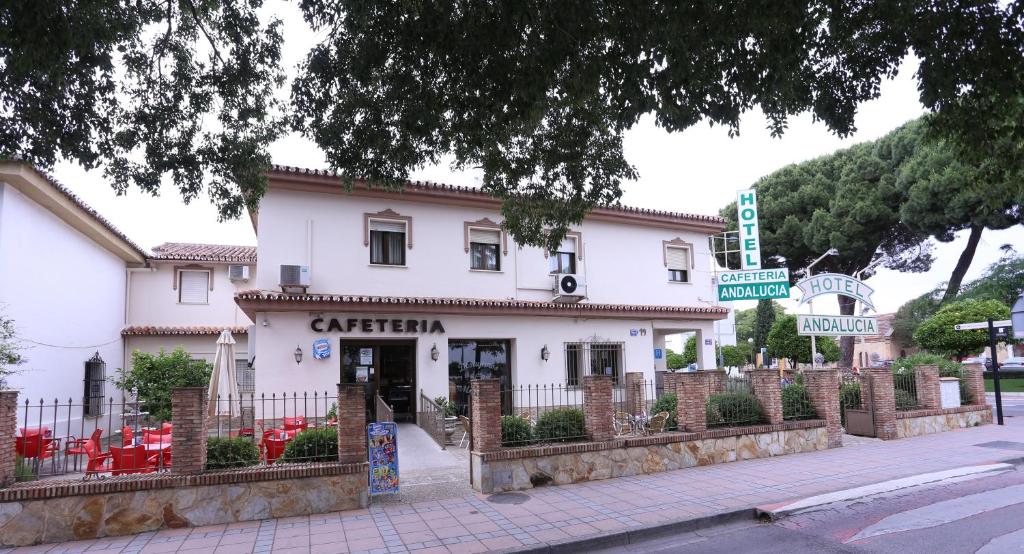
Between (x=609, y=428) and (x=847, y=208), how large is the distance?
26.9 m

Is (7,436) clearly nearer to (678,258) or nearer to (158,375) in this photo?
(158,375)

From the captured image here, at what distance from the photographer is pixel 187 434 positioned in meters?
7.77

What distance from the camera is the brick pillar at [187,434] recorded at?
7734mm

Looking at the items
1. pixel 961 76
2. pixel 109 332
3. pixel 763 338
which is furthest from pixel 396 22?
pixel 763 338

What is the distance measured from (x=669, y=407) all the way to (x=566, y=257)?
714 centimetres

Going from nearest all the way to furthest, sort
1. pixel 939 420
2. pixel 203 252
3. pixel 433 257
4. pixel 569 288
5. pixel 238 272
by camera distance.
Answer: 1. pixel 939 420
2. pixel 433 257
3. pixel 569 288
4. pixel 238 272
5. pixel 203 252

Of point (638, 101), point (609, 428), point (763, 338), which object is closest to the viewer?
point (638, 101)

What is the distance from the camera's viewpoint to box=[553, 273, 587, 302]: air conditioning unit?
17.7 metres

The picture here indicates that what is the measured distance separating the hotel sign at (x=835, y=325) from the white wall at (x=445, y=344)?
4.82 m

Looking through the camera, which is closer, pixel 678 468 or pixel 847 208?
pixel 678 468

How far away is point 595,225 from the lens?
62.7 ft

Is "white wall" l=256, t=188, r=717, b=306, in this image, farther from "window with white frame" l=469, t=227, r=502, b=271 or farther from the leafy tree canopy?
the leafy tree canopy

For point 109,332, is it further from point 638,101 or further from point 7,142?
point 638,101

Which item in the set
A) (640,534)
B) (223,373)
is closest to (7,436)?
(223,373)
